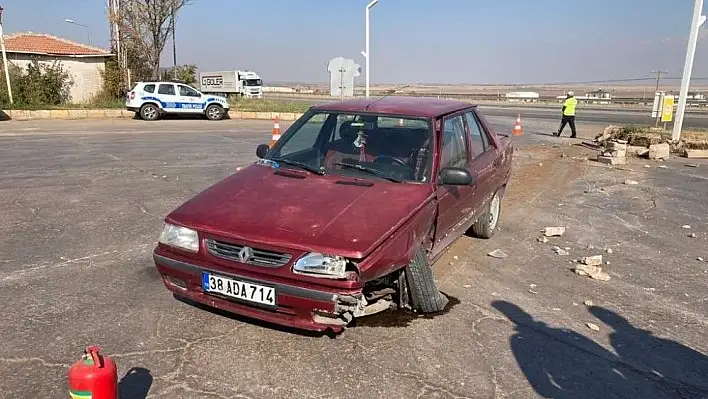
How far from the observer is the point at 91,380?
2.36 m

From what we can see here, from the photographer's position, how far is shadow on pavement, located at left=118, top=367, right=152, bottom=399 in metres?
2.80

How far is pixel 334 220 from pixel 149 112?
70.0 ft

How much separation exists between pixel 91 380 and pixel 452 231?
3.05 metres

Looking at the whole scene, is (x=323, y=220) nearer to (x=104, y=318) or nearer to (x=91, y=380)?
(x=91, y=380)

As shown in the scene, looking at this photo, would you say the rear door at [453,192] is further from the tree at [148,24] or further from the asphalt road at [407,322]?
the tree at [148,24]

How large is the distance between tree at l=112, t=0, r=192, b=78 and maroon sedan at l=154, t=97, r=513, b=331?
2726 centimetres

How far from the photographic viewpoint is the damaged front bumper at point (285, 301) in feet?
9.80

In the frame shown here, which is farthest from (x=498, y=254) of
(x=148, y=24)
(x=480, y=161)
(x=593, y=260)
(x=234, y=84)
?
(x=234, y=84)

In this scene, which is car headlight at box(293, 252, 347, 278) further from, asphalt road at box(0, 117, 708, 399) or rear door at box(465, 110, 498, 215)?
rear door at box(465, 110, 498, 215)

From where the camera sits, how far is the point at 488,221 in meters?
5.80

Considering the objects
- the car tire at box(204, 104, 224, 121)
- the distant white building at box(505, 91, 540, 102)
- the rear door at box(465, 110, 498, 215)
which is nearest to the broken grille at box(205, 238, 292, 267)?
the rear door at box(465, 110, 498, 215)

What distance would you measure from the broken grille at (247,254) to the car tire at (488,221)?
304 centimetres

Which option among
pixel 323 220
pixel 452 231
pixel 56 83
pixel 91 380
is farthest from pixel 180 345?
pixel 56 83

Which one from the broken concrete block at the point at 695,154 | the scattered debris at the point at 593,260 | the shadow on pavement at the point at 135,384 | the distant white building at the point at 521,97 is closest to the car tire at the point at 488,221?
the scattered debris at the point at 593,260
